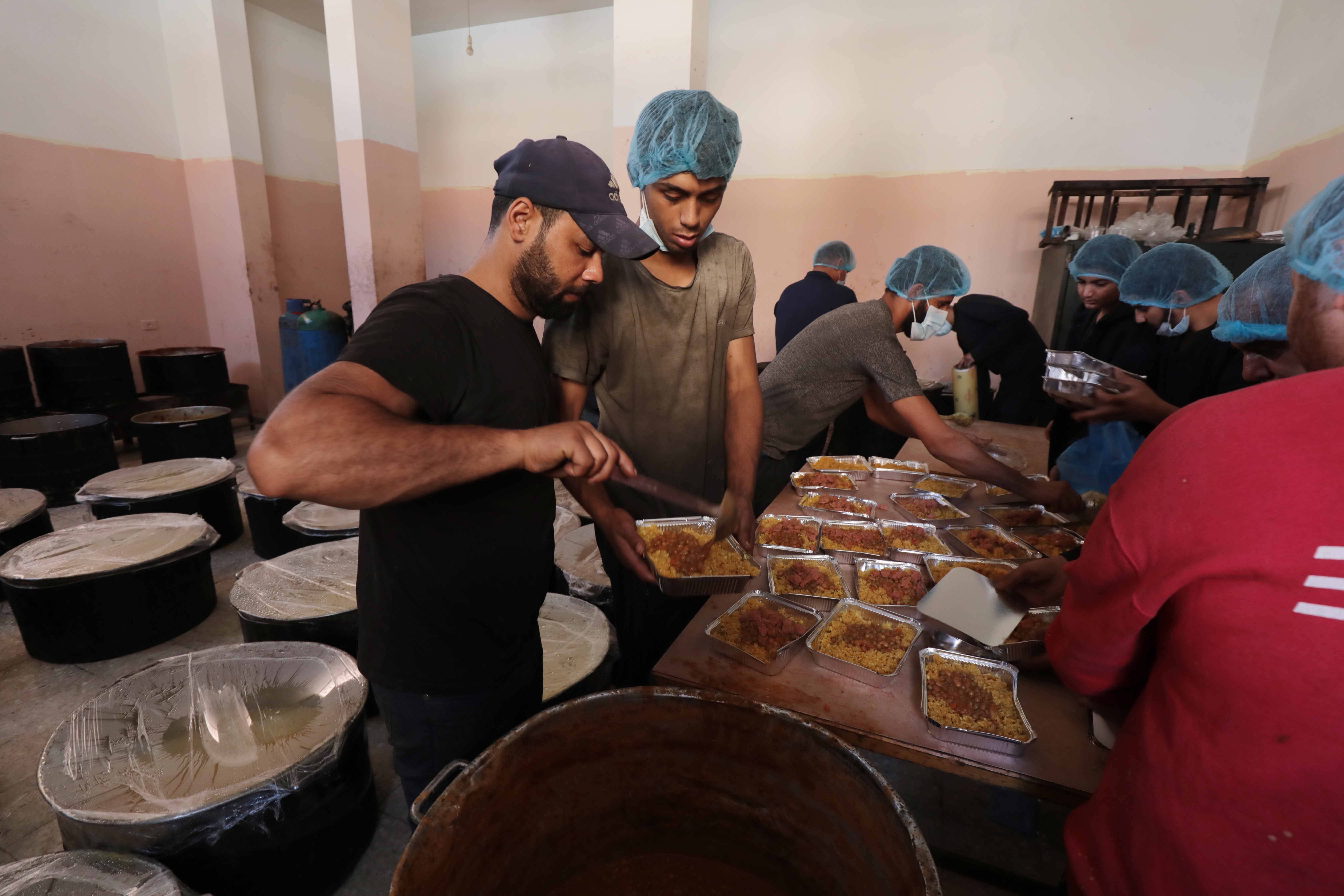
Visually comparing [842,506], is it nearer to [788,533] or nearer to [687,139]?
[788,533]

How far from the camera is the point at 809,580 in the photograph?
69.9 inches

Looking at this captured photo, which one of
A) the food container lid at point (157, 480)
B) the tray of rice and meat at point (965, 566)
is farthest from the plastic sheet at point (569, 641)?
the food container lid at point (157, 480)

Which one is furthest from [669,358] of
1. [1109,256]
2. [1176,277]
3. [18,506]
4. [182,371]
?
[182,371]

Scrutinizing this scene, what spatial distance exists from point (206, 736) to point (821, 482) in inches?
93.6

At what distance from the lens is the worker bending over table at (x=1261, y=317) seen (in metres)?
1.62

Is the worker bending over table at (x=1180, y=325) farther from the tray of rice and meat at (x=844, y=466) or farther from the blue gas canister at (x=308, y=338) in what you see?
the blue gas canister at (x=308, y=338)

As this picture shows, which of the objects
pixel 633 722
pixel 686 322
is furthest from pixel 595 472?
pixel 686 322

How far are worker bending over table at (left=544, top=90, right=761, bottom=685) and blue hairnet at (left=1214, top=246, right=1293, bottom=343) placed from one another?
1.39 m

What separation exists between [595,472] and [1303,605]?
0.96 m

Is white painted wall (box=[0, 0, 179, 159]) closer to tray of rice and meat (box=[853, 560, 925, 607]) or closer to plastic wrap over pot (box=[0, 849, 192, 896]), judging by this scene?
plastic wrap over pot (box=[0, 849, 192, 896])

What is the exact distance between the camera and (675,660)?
139cm

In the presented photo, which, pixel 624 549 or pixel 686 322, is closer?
pixel 624 549

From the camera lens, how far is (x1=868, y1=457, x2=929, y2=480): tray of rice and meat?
2943 mm

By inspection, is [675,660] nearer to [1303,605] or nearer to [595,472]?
[595,472]
